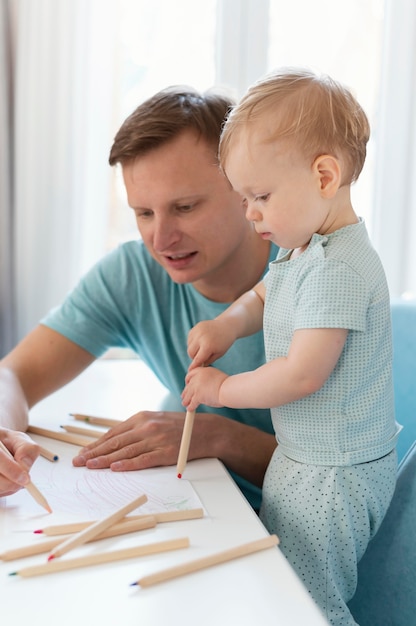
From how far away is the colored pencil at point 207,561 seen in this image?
0.71m

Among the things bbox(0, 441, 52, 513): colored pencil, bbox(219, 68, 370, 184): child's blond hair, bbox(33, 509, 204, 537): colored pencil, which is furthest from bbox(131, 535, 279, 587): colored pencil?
bbox(219, 68, 370, 184): child's blond hair

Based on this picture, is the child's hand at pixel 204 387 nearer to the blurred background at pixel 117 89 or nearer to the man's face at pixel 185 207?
the man's face at pixel 185 207

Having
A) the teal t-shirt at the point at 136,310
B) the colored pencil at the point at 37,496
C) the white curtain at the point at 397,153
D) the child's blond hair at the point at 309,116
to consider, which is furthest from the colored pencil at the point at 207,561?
the white curtain at the point at 397,153

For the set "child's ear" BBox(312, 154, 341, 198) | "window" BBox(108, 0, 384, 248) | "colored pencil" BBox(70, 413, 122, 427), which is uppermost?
"window" BBox(108, 0, 384, 248)

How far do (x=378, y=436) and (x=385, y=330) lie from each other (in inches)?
5.7

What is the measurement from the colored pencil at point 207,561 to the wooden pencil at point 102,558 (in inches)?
2.0

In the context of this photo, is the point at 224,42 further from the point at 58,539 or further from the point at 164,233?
the point at 58,539

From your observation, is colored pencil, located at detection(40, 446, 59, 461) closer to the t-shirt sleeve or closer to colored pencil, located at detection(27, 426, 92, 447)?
colored pencil, located at detection(27, 426, 92, 447)

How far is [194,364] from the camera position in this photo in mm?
1070

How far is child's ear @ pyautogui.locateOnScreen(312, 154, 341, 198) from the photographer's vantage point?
0.90 meters

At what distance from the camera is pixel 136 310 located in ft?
4.89

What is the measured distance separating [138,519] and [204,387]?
0.71 feet

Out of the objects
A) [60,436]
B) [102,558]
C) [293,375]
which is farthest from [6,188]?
[102,558]

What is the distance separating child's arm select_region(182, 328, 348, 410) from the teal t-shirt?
1.58 feet
